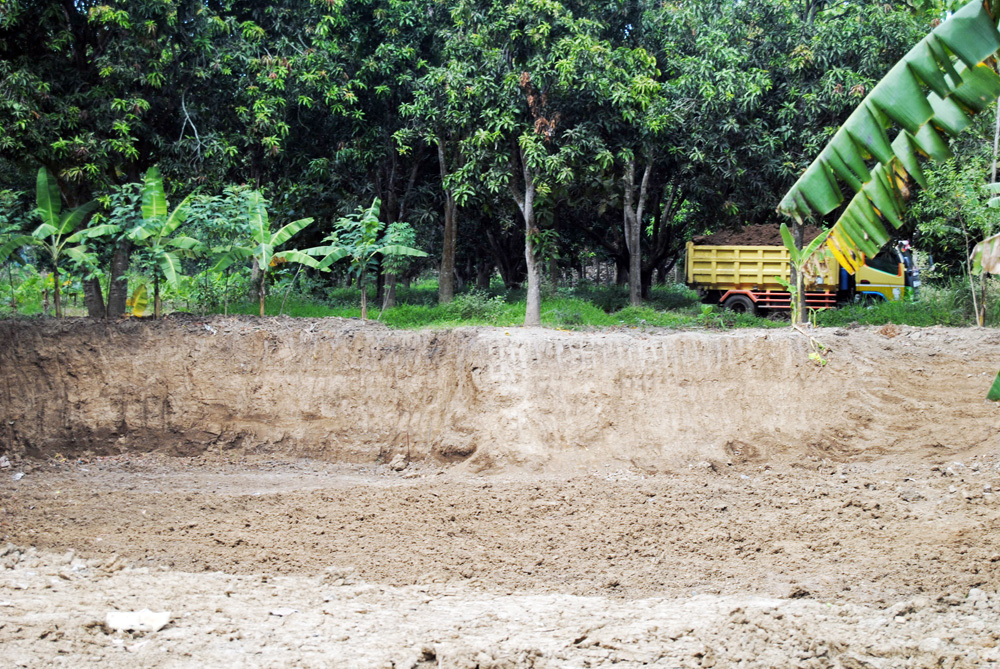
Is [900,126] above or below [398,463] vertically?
above

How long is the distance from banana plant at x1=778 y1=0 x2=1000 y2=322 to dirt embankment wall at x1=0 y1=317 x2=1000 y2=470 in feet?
16.1

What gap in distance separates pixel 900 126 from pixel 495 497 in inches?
203

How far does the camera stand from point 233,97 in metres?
13.0

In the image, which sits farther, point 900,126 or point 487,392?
point 487,392

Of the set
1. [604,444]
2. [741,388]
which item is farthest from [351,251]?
[741,388]

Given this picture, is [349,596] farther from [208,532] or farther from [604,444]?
[604,444]

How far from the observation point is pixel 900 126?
3.69m

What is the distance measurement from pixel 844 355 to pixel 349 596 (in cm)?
658

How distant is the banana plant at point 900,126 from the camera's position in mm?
3330

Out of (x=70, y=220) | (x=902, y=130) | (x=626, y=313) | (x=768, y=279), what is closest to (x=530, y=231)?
(x=626, y=313)

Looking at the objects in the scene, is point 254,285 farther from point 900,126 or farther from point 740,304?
point 900,126

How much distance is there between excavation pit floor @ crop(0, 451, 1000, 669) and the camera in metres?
4.46

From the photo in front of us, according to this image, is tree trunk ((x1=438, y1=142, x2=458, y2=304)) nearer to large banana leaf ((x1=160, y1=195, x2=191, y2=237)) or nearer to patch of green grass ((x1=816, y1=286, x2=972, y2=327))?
large banana leaf ((x1=160, y1=195, x2=191, y2=237))

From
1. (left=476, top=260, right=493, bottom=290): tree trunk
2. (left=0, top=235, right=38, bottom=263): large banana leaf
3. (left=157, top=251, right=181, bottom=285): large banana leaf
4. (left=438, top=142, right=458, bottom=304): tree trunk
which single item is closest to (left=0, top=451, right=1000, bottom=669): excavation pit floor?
(left=157, top=251, right=181, bottom=285): large banana leaf
